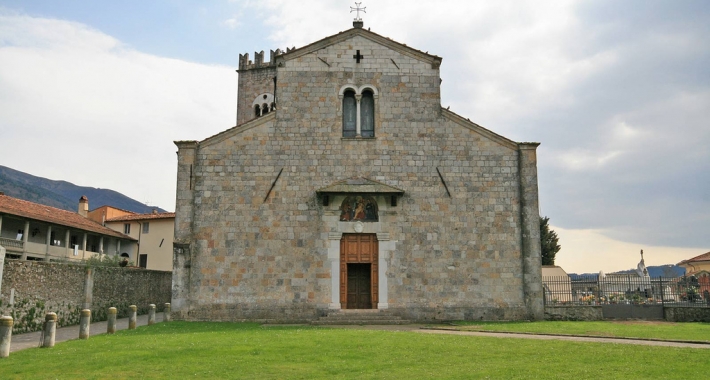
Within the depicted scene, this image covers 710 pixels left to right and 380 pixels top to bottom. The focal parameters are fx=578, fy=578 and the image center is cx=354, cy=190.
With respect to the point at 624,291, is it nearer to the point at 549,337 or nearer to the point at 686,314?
the point at 686,314

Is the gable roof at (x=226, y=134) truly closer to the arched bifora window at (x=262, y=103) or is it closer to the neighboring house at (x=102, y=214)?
the arched bifora window at (x=262, y=103)

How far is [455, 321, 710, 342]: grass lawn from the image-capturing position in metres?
17.6

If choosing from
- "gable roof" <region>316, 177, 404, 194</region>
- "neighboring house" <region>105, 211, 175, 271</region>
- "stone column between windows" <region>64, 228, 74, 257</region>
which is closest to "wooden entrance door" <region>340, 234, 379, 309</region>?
"gable roof" <region>316, 177, 404, 194</region>

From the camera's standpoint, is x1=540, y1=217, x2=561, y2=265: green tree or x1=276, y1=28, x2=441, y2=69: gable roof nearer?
x1=276, y1=28, x2=441, y2=69: gable roof

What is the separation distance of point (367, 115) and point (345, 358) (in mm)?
14072

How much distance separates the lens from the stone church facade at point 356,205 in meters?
23.1

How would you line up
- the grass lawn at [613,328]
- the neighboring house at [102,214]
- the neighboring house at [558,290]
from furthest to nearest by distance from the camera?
the neighboring house at [102,214]
the neighboring house at [558,290]
the grass lawn at [613,328]

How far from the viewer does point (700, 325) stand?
21438 millimetres

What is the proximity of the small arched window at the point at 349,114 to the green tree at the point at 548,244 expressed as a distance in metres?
35.7

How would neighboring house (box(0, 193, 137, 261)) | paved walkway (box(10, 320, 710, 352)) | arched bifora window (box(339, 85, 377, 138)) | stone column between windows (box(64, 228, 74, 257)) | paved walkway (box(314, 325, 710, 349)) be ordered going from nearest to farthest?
paved walkway (box(314, 325, 710, 349)), paved walkway (box(10, 320, 710, 352)), arched bifora window (box(339, 85, 377, 138)), neighboring house (box(0, 193, 137, 261)), stone column between windows (box(64, 228, 74, 257))

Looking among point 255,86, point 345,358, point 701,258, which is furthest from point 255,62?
point 701,258

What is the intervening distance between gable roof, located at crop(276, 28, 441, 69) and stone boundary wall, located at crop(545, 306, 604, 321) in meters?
11.3

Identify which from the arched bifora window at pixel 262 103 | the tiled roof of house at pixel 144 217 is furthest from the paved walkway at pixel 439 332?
the tiled roof of house at pixel 144 217

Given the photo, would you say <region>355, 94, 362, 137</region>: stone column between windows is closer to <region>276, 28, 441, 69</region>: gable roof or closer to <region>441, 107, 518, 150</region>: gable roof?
<region>276, 28, 441, 69</region>: gable roof
